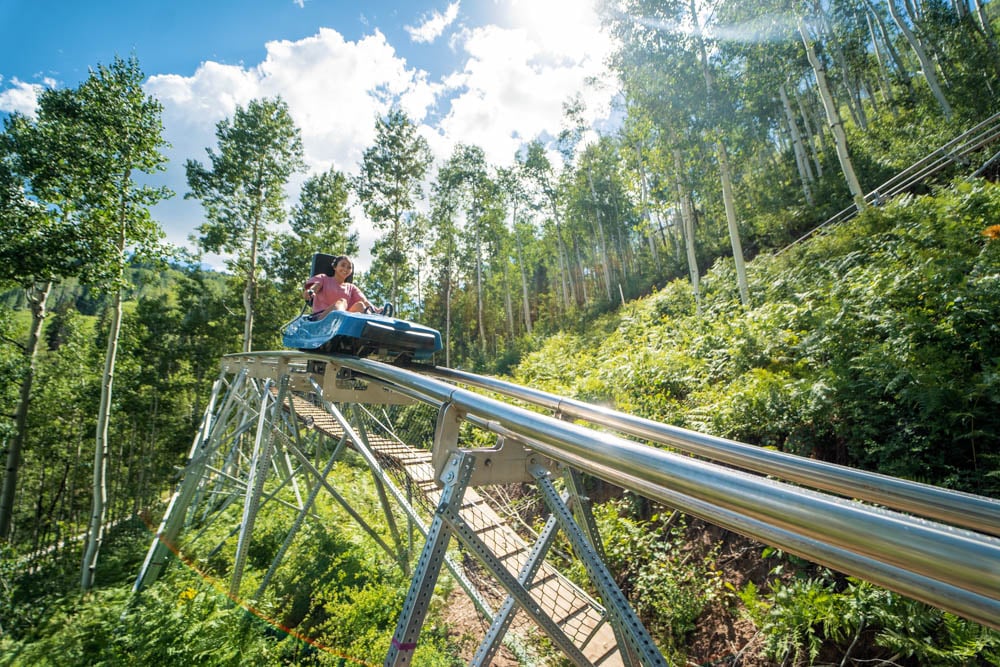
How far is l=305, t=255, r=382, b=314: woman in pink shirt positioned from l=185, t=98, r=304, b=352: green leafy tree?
11331 mm

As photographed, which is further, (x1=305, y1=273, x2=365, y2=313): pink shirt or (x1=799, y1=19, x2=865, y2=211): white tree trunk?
(x1=799, y1=19, x2=865, y2=211): white tree trunk

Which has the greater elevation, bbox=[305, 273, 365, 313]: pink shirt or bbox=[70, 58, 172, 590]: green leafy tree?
bbox=[70, 58, 172, 590]: green leafy tree

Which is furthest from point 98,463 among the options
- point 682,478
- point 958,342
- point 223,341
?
point 958,342

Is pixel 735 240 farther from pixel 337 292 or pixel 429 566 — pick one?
pixel 429 566

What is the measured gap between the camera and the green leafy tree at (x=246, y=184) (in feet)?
47.5

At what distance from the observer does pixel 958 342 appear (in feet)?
11.3

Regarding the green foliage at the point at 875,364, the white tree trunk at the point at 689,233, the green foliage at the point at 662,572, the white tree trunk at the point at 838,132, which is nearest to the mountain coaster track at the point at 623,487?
the green foliage at the point at 662,572

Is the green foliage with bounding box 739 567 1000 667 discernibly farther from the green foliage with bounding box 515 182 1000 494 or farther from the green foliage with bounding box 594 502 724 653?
the green foliage with bounding box 515 182 1000 494

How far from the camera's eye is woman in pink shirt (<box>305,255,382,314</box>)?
15.3 feet

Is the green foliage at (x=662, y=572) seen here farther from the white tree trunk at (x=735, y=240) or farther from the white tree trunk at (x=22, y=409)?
the white tree trunk at (x=22, y=409)

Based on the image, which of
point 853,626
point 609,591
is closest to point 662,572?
point 853,626

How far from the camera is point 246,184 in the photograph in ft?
48.4

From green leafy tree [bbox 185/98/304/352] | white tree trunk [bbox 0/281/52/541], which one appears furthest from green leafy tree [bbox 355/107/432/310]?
white tree trunk [bbox 0/281/52/541]

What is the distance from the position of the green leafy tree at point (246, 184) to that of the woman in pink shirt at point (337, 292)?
37.2 ft
